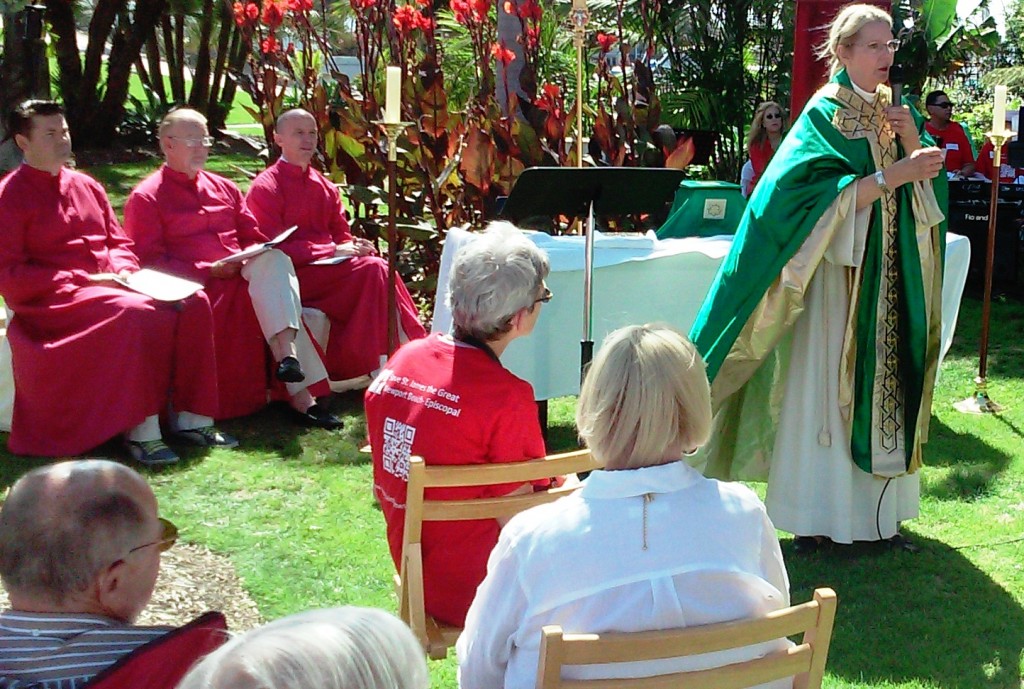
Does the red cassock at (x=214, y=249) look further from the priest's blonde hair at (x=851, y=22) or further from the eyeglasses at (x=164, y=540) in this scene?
the eyeglasses at (x=164, y=540)

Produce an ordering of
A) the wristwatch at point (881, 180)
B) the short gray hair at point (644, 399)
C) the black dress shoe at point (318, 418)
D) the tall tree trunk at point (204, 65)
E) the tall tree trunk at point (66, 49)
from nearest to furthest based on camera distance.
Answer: the short gray hair at point (644, 399), the wristwatch at point (881, 180), the black dress shoe at point (318, 418), the tall tree trunk at point (66, 49), the tall tree trunk at point (204, 65)

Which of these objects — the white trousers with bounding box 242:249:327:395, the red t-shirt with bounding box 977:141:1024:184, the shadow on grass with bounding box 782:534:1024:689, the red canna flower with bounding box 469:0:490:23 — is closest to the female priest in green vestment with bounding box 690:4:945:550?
the shadow on grass with bounding box 782:534:1024:689

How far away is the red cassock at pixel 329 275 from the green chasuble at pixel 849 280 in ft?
8.21

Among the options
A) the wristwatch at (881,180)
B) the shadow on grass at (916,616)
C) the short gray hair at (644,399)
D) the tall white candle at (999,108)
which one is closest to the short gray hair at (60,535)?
the short gray hair at (644,399)

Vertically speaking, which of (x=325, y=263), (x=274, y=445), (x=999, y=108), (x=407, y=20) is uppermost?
(x=407, y=20)

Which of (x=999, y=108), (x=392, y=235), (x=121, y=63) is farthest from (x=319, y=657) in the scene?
(x=121, y=63)

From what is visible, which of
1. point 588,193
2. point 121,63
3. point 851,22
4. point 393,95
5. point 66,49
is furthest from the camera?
point 121,63

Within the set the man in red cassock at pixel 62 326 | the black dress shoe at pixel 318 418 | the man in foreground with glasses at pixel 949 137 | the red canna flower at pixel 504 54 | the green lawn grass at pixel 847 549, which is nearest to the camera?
the green lawn grass at pixel 847 549

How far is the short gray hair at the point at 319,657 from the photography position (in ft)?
3.96

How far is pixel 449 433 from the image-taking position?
2760 mm

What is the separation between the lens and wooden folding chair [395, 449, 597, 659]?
2521mm

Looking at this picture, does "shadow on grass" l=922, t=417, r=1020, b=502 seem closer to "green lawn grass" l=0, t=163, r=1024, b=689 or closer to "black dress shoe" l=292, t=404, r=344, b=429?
"green lawn grass" l=0, t=163, r=1024, b=689

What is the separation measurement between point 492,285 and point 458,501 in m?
0.53

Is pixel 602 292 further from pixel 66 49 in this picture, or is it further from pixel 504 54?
pixel 66 49
